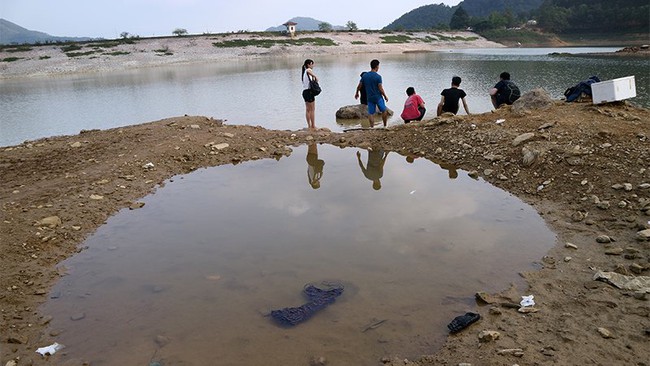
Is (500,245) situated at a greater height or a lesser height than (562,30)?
lesser

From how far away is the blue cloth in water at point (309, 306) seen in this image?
420 centimetres

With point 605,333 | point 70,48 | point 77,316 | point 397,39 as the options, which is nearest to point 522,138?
point 605,333

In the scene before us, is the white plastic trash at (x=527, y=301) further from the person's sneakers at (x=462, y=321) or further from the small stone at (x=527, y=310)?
the person's sneakers at (x=462, y=321)

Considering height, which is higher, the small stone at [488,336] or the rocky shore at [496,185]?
the rocky shore at [496,185]

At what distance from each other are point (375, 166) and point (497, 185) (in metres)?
2.41

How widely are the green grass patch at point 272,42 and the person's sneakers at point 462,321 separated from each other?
6270 cm

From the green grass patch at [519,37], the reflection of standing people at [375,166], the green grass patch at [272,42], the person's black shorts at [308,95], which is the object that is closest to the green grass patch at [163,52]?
the green grass patch at [272,42]

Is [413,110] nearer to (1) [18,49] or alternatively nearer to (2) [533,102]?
(2) [533,102]

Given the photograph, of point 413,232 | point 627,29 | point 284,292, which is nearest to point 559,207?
point 413,232

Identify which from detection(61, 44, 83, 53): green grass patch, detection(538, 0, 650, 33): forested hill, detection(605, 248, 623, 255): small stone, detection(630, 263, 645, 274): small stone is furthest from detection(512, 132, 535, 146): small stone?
detection(538, 0, 650, 33): forested hill

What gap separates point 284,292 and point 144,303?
4.85 feet

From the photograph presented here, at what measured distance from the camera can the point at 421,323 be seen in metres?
4.08

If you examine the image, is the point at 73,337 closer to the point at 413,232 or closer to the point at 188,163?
the point at 413,232

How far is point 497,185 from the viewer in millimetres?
7406
